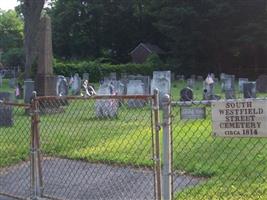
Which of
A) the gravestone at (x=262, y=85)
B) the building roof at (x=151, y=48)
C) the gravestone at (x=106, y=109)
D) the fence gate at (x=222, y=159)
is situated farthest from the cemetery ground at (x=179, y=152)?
the building roof at (x=151, y=48)

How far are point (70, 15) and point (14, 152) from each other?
64.2m

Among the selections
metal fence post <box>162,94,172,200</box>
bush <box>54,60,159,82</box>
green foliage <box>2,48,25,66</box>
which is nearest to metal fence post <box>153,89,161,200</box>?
metal fence post <box>162,94,172,200</box>

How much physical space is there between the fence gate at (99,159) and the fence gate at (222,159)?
1.59 feet

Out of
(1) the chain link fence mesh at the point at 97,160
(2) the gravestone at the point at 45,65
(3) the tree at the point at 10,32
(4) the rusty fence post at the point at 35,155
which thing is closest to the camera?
(4) the rusty fence post at the point at 35,155

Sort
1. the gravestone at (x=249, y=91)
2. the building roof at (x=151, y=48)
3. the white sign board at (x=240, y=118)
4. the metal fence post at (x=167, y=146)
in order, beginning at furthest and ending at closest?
the building roof at (x=151, y=48)
the gravestone at (x=249, y=91)
the metal fence post at (x=167, y=146)
the white sign board at (x=240, y=118)

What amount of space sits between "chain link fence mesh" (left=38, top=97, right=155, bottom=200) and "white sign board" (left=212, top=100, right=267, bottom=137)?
3.16 ft

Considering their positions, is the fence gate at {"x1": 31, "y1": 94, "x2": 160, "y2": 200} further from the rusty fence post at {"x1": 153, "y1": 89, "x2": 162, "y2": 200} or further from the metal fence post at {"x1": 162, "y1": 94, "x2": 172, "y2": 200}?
the metal fence post at {"x1": 162, "y1": 94, "x2": 172, "y2": 200}

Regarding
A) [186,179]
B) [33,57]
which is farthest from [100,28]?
[186,179]

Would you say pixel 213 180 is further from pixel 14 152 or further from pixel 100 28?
pixel 100 28

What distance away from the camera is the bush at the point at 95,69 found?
4891 centimetres

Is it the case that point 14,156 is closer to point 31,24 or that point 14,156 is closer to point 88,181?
point 88,181

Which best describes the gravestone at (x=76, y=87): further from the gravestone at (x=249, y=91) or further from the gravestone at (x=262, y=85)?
the gravestone at (x=249, y=91)

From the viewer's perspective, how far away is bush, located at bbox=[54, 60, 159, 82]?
48.9m

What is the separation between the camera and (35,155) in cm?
720
